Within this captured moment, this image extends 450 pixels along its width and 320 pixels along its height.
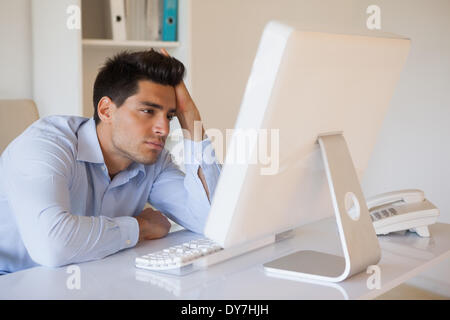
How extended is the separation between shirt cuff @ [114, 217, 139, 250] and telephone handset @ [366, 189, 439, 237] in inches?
25.1

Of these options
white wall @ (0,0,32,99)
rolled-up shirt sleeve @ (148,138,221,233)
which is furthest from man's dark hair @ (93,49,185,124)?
white wall @ (0,0,32,99)

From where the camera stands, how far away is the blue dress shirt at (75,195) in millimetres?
1329

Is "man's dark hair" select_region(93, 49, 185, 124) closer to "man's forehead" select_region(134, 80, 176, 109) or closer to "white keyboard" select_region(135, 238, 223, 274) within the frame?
"man's forehead" select_region(134, 80, 176, 109)

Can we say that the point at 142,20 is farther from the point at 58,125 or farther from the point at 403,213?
the point at 403,213

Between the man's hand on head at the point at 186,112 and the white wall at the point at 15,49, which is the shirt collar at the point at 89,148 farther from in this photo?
the white wall at the point at 15,49

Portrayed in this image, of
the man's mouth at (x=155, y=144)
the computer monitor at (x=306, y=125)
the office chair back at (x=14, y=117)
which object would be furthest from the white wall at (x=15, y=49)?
the computer monitor at (x=306, y=125)

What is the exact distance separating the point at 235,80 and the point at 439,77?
45.1 inches

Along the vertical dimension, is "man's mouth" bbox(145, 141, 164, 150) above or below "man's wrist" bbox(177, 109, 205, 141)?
below

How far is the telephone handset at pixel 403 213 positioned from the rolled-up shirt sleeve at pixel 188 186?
48 centimetres

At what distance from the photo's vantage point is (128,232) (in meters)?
1.44

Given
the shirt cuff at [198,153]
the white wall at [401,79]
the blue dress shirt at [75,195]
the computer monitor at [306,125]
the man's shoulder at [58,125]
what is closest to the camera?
the computer monitor at [306,125]

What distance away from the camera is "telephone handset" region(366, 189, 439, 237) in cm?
159

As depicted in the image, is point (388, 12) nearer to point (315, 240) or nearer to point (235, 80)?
point (235, 80)
